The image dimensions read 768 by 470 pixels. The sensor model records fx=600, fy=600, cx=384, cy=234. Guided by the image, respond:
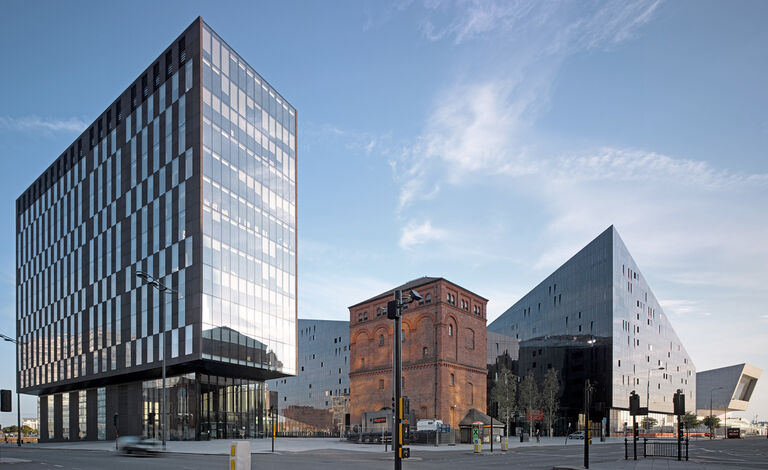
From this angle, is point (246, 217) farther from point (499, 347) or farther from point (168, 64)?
point (499, 347)

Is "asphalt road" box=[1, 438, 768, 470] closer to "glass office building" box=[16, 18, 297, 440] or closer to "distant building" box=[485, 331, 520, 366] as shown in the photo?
"glass office building" box=[16, 18, 297, 440]

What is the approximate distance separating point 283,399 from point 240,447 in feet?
398

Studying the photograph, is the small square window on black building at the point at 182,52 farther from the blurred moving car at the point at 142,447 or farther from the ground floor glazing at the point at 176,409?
the blurred moving car at the point at 142,447

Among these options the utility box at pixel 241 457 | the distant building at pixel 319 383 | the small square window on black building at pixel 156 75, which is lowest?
the distant building at pixel 319 383

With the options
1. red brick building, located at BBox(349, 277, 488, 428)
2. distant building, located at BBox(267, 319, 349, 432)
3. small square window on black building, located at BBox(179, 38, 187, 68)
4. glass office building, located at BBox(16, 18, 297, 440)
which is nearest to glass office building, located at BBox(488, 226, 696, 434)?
red brick building, located at BBox(349, 277, 488, 428)

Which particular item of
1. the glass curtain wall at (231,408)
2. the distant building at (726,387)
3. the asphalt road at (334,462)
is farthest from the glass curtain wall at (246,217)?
the distant building at (726,387)

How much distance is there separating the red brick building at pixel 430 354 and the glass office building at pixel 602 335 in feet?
105

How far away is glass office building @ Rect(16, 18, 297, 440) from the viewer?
5866cm

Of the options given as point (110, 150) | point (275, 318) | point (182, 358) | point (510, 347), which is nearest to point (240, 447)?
point (182, 358)

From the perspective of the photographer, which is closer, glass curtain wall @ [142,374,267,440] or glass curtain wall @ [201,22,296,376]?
glass curtain wall @ [201,22,296,376]

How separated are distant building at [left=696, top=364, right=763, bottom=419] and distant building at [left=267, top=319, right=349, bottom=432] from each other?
98.9 m

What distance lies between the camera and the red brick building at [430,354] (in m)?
68.8

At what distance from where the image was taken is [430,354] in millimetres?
69938

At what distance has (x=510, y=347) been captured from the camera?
368 ft
